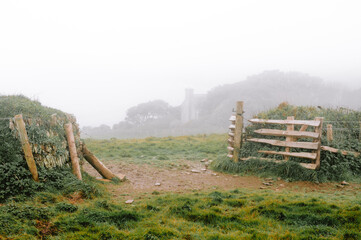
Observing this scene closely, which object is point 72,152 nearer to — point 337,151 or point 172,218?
point 172,218

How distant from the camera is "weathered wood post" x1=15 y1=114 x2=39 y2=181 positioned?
593 centimetres

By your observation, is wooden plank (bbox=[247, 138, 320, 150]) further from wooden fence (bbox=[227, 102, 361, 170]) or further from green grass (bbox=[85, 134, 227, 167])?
green grass (bbox=[85, 134, 227, 167])

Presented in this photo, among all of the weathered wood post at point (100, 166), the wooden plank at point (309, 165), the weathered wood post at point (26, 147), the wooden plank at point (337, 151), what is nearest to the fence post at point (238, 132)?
the wooden plank at point (309, 165)

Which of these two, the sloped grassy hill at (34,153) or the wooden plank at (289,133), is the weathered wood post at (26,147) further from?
the wooden plank at (289,133)

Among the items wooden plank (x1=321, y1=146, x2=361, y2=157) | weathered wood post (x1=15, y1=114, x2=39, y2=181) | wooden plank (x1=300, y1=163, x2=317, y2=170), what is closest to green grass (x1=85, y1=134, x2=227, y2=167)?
wooden plank (x1=300, y1=163, x2=317, y2=170)

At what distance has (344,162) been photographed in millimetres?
8648

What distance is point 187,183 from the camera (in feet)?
27.8

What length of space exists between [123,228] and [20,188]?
2.69 m

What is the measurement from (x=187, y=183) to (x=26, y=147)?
15.4 ft

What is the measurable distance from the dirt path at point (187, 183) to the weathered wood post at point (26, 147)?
6.78 ft

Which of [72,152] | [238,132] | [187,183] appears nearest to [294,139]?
[238,132]

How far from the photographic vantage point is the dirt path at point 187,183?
7609mm

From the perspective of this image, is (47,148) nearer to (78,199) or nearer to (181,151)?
(78,199)

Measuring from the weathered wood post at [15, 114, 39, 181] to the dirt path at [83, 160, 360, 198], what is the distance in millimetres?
2066
